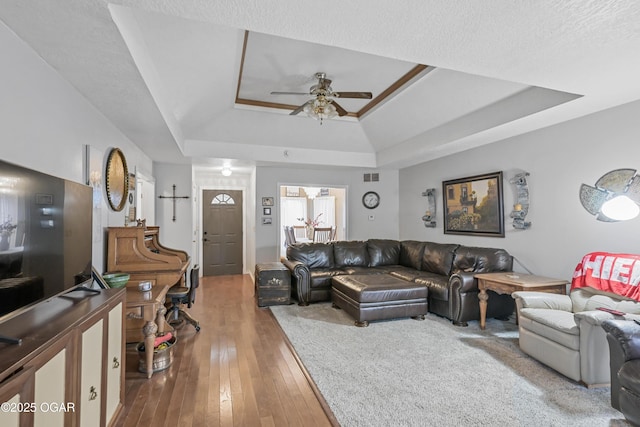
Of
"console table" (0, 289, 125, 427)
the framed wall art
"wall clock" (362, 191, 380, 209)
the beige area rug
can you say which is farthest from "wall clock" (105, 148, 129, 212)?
the framed wall art

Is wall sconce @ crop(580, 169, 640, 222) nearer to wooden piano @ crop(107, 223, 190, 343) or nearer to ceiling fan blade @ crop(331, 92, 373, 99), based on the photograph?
ceiling fan blade @ crop(331, 92, 373, 99)

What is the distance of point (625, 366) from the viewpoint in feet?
6.20

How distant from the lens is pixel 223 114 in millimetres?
4379

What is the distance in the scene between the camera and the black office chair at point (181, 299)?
342 centimetres

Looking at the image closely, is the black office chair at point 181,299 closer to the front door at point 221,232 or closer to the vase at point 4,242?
the vase at point 4,242

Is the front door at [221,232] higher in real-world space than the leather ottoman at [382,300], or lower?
higher

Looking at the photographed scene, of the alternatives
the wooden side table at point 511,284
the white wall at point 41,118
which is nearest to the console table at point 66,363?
the white wall at point 41,118

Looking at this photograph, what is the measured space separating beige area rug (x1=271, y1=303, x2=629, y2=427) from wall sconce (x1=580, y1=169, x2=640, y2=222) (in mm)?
1507

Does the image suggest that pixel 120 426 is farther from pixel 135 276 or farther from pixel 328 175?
pixel 328 175

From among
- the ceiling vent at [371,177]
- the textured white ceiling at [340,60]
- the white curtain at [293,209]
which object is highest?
the textured white ceiling at [340,60]

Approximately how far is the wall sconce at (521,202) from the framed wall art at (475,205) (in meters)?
0.23

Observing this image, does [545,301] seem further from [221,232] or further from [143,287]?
[221,232]

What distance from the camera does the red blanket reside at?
2.54 metres

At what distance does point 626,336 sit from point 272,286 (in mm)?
3658
